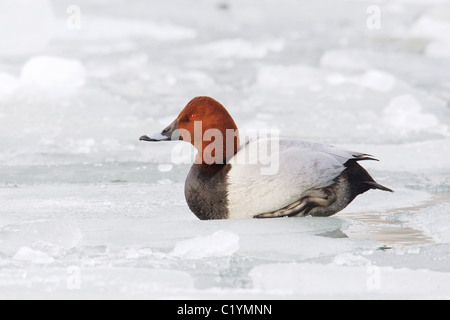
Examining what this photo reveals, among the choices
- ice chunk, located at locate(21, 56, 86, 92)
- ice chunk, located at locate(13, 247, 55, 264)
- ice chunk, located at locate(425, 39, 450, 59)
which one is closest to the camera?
ice chunk, located at locate(13, 247, 55, 264)

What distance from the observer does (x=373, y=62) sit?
902 centimetres

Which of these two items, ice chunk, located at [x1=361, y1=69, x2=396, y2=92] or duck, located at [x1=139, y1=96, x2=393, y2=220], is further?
ice chunk, located at [x1=361, y1=69, x2=396, y2=92]

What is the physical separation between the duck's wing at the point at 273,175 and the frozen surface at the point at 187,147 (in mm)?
99

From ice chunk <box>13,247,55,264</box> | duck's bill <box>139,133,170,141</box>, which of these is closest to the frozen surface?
ice chunk <box>13,247,55,264</box>

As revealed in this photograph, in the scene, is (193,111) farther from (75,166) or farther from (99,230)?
(75,166)

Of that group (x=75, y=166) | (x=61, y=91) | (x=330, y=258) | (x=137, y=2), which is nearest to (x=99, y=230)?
(x=330, y=258)

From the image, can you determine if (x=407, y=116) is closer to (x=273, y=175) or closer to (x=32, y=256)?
(x=273, y=175)

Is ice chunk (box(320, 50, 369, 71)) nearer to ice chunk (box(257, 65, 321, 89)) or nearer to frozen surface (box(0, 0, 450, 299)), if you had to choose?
frozen surface (box(0, 0, 450, 299))

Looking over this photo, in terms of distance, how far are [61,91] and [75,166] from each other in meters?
2.48

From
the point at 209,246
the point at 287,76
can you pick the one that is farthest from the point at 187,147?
the point at 287,76

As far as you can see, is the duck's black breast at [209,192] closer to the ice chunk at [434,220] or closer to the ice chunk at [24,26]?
the ice chunk at [434,220]

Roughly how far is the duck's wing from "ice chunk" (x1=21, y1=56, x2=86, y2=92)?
167 inches

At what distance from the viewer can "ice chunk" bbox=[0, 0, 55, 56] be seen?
941 cm

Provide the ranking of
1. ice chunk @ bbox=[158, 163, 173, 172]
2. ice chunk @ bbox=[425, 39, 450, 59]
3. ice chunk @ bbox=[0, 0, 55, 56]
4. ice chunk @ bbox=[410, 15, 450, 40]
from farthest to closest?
1. ice chunk @ bbox=[410, 15, 450, 40]
2. ice chunk @ bbox=[0, 0, 55, 56]
3. ice chunk @ bbox=[425, 39, 450, 59]
4. ice chunk @ bbox=[158, 163, 173, 172]
